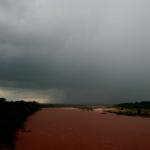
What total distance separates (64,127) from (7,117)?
11.6ft

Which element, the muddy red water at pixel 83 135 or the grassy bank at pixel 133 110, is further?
the grassy bank at pixel 133 110

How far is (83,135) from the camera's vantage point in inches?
741

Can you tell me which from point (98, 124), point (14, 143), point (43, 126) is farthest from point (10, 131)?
point (98, 124)

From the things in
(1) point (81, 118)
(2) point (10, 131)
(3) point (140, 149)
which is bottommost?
(3) point (140, 149)

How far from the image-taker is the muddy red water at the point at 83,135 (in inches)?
658

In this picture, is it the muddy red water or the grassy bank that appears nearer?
the muddy red water

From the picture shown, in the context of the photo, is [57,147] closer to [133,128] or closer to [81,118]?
[133,128]

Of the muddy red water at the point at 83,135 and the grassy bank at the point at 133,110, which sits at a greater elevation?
the grassy bank at the point at 133,110

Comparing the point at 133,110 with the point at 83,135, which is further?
the point at 133,110

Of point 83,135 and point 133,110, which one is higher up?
point 133,110

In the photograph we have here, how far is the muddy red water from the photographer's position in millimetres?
16703

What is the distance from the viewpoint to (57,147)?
16297mm

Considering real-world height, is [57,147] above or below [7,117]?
below

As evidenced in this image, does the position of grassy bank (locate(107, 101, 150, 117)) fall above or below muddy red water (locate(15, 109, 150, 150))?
above
